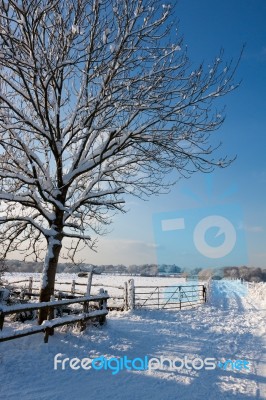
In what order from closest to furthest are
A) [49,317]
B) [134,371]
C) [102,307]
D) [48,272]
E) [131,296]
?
[134,371] → [49,317] → [48,272] → [102,307] → [131,296]

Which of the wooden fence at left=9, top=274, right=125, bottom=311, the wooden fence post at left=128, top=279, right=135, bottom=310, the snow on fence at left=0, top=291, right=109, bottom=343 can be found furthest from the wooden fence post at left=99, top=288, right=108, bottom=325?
the wooden fence post at left=128, top=279, right=135, bottom=310

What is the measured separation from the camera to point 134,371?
21.5 ft

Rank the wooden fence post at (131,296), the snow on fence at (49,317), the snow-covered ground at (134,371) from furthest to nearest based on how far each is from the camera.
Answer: the wooden fence post at (131,296)
the snow on fence at (49,317)
the snow-covered ground at (134,371)

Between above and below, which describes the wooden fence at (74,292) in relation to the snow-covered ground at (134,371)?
above

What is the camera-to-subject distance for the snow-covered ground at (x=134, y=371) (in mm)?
5414

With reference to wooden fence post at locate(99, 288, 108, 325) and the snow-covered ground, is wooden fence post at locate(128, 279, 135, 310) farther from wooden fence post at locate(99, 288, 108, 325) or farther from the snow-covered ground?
wooden fence post at locate(99, 288, 108, 325)

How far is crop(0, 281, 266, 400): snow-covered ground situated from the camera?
17.8ft

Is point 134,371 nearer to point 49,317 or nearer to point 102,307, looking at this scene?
point 49,317

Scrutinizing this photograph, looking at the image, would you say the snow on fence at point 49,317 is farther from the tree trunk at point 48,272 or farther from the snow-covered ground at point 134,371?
the tree trunk at point 48,272

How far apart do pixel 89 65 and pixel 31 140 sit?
372 cm

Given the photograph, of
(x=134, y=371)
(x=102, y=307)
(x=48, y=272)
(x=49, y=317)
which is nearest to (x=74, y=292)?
(x=102, y=307)

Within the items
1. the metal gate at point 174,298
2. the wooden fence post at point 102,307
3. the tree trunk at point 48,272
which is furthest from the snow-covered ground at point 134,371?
→ the metal gate at point 174,298

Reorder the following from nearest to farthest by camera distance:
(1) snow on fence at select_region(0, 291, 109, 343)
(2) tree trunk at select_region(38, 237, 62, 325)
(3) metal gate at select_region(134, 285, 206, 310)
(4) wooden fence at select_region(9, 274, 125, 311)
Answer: (1) snow on fence at select_region(0, 291, 109, 343) < (2) tree trunk at select_region(38, 237, 62, 325) < (4) wooden fence at select_region(9, 274, 125, 311) < (3) metal gate at select_region(134, 285, 206, 310)

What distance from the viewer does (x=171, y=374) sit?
6469mm
